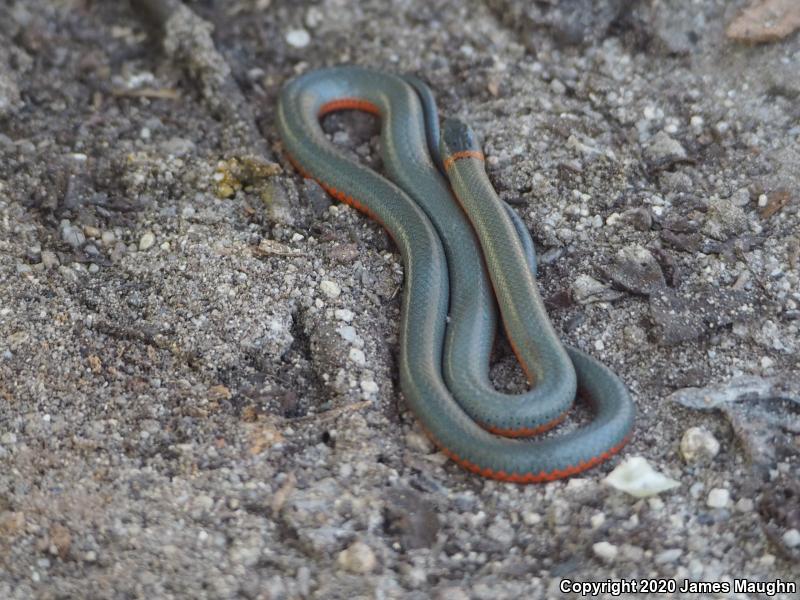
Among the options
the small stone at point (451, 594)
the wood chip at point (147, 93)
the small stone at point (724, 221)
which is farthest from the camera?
the wood chip at point (147, 93)

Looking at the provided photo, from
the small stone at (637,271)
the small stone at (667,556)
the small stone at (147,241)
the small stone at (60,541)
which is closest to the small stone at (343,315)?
the small stone at (147,241)

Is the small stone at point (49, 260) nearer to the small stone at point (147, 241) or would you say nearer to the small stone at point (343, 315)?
the small stone at point (147, 241)

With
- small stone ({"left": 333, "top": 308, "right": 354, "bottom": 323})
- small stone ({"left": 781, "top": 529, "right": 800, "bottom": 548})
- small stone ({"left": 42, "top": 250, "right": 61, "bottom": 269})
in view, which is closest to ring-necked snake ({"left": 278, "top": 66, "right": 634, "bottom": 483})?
small stone ({"left": 333, "top": 308, "right": 354, "bottom": 323})

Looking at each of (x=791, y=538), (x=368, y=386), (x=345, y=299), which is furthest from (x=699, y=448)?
(x=345, y=299)

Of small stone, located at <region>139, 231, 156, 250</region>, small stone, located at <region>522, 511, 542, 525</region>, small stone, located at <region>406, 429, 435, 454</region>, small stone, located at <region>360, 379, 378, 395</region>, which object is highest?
small stone, located at <region>522, 511, 542, 525</region>

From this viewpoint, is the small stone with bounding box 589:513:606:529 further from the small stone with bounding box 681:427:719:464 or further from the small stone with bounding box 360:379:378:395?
the small stone with bounding box 360:379:378:395

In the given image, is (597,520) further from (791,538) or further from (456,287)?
(456,287)
